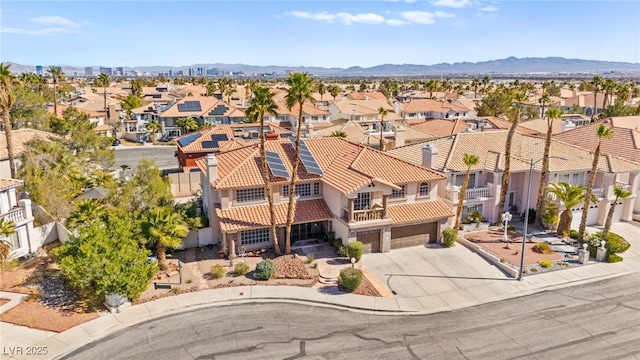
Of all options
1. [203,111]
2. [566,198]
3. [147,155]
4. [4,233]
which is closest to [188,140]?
[147,155]

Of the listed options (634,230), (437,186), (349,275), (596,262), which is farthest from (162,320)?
(634,230)

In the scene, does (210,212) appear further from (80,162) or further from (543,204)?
(543,204)

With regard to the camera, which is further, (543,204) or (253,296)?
(543,204)

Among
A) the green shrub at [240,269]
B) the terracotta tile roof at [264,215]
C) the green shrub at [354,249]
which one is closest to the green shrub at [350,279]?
the green shrub at [354,249]

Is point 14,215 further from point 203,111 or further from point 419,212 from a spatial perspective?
point 203,111

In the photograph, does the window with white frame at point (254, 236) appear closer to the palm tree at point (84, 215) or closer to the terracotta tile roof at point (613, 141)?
the palm tree at point (84, 215)
